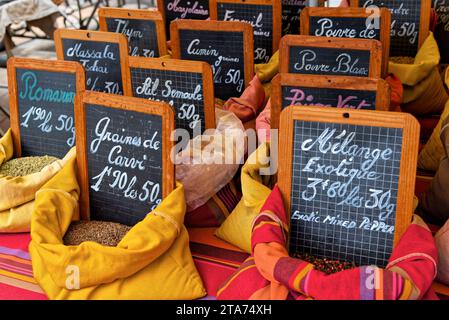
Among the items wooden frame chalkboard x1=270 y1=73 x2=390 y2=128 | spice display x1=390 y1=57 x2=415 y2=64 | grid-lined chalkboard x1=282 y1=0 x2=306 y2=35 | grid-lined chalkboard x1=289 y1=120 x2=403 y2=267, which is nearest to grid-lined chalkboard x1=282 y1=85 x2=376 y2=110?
wooden frame chalkboard x1=270 y1=73 x2=390 y2=128

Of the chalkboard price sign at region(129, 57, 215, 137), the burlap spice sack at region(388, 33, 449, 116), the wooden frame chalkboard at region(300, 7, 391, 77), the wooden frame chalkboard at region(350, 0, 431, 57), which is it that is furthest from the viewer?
the wooden frame chalkboard at region(350, 0, 431, 57)

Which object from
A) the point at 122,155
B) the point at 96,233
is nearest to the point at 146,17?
the point at 122,155

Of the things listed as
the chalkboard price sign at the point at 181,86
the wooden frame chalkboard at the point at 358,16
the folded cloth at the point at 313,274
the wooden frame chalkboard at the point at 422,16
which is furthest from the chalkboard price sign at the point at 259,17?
the folded cloth at the point at 313,274

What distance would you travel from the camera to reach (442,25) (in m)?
2.47

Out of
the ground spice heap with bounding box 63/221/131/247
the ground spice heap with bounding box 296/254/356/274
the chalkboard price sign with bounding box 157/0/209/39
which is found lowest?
the ground spice heap with bounding box 296/254/356/274

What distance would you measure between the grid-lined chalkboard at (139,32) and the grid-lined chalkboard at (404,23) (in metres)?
0.87

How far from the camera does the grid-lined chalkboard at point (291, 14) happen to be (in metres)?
2.41

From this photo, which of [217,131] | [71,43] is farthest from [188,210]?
[71,43]

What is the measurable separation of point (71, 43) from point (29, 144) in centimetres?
41

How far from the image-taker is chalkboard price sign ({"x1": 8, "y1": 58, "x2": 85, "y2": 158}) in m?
1.71

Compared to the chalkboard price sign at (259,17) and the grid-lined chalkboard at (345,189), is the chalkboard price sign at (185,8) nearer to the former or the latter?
the chalkboard price sign at (259,17)

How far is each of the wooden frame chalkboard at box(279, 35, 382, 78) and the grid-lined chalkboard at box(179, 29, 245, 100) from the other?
9.2 inches

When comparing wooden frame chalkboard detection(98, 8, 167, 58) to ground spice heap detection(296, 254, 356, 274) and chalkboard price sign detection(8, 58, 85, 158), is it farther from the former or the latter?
ground spice heap detection(296, 254, 356, 274)

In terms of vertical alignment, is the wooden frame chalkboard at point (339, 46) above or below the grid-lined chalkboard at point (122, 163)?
above
